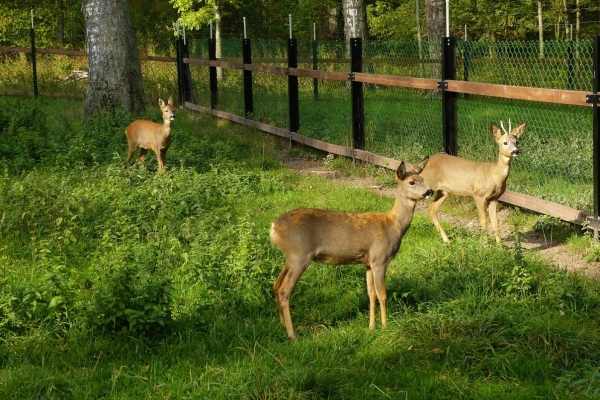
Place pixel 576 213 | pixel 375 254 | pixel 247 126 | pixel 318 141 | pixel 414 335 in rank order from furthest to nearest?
1. pixel 247 126
2. pixel 318 141
3. pixel 576 213
4. pixel 375 254
5. pixel 414 335

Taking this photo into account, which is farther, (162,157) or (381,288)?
(162,157)

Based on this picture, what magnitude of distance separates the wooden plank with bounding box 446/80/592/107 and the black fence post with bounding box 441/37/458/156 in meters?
0.16

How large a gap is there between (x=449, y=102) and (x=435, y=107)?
356cm

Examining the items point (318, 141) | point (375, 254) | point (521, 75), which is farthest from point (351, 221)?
point (521, 75)

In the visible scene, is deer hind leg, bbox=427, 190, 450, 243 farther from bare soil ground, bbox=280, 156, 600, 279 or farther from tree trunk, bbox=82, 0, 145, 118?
tree trunk, bbox=82, 0, 145, 118

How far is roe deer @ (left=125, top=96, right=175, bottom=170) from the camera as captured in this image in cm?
1291

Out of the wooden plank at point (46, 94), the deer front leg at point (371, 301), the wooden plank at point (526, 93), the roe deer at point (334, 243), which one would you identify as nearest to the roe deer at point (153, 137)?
the wooden plank at point (526, 93)

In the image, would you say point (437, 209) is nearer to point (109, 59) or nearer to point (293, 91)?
point (293, 91)

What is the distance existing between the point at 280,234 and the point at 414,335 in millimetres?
1125

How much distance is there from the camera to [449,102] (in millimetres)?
11039

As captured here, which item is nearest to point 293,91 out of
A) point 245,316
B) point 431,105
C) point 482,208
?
point 431,105

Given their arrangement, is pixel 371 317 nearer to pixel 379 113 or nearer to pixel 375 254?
pixel 375 254

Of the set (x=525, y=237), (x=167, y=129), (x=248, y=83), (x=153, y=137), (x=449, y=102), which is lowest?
(x=525, y=237)

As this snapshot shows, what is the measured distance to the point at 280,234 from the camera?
6422 mm
